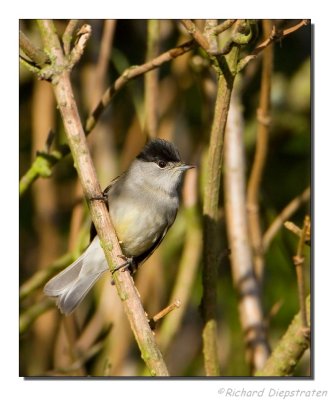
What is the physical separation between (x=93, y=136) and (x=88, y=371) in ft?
3.66

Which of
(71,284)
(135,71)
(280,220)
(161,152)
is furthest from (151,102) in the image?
(71,284)

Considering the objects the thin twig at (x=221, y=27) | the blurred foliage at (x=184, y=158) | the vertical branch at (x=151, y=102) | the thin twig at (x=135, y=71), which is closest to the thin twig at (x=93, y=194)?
the thin twig at (x=135, y=71)

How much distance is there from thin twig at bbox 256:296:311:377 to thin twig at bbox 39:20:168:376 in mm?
495

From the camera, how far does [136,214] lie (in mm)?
3166

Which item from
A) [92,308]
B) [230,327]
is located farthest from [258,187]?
[92,308]

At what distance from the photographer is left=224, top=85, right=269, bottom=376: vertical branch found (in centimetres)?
333

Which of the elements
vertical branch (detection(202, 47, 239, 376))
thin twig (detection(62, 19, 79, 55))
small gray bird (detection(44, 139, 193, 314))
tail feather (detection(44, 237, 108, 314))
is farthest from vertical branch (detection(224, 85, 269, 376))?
thin twig (detection(62, 19, 79, 55))

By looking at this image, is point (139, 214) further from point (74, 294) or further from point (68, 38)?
point (68, 38)

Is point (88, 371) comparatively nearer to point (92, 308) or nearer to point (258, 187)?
point (92, 308)

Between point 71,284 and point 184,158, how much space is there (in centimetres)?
101

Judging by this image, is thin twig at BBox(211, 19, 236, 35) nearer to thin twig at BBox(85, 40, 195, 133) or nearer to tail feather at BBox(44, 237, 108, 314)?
thin twig at BBox(85, 40, 195, 133)

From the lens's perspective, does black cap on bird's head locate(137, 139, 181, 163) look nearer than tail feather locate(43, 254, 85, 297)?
No
